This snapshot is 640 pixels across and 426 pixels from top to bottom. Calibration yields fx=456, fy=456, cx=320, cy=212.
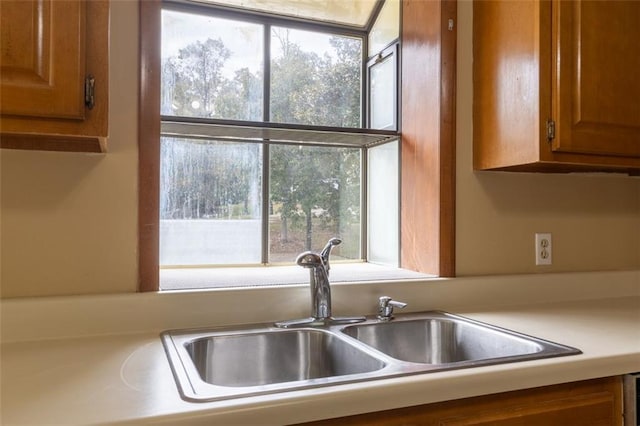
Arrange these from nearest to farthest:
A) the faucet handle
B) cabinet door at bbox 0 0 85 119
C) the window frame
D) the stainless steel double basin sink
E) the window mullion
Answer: cabinet door at bbox 0 0 85 119
the stainless steel double basin sink
the window frame
the faucet handle
the window mullion

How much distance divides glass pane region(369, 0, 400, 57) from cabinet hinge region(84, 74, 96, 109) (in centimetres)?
124

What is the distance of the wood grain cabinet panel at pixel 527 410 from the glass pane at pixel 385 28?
135 cm

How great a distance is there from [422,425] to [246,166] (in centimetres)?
114

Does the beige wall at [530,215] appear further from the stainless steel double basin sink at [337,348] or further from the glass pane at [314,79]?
the glass pane at [314,79]

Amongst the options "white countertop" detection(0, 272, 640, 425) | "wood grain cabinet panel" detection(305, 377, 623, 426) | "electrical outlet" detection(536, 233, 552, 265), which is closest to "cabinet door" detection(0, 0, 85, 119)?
"white countertop" detection(0, 272, 640, 425)

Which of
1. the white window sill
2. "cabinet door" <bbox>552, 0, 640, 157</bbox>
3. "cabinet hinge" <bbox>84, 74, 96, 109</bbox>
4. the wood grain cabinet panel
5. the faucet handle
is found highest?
"cabinet door" <bbox>552, 0, 640, 157</bbox>

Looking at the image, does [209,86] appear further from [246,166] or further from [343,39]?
[343,39]

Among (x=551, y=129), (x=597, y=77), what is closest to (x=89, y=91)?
(x=551, y=129)

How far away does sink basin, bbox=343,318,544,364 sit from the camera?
4.02 feet

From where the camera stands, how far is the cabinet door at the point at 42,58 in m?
0.81

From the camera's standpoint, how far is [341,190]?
185 cm

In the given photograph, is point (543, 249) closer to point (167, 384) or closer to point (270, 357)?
point (270, 357)

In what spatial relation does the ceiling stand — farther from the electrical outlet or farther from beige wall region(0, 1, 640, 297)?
the electrical outlet

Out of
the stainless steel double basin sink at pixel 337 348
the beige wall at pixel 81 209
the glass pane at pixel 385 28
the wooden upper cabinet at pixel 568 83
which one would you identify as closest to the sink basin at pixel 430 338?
the stainless steel double basin sink at pixel 337 348
